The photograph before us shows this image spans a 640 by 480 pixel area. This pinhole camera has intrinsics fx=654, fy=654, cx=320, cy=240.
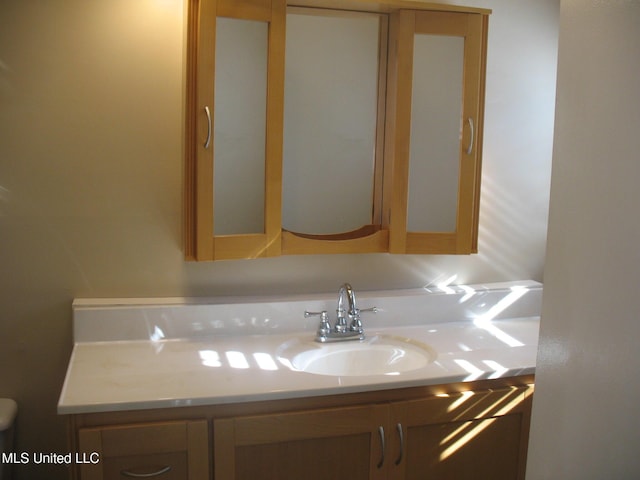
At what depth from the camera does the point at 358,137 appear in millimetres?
2248

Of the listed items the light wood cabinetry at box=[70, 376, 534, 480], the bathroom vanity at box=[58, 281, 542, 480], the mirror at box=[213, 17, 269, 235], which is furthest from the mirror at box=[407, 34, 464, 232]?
the light wood cabinetry at box=[70, 376, 534, 480]

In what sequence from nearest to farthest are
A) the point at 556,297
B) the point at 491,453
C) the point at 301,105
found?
the point at 556,297 → the point at 491,453 → the point at 301,105

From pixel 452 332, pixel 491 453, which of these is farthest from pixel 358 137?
pixel 491 453

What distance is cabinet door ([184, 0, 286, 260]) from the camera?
6.40 feet

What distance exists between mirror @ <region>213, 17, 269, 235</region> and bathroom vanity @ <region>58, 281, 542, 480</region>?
32 cm

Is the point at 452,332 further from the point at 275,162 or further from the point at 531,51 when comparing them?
the point at 531,51

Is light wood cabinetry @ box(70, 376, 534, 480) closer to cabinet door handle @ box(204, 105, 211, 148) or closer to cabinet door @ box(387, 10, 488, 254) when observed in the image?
cabinet door @ box(387, 10, 488, 254)

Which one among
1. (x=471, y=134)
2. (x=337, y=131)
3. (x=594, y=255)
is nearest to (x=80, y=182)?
(x=337, y=131)

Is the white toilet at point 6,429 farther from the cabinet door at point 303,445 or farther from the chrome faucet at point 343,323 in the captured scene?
the chrome faucet at point 343,323

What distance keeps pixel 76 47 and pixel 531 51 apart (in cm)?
160

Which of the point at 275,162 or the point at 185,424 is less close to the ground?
the point at 275,162

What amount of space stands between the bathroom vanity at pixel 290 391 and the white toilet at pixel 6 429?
286 millimetres

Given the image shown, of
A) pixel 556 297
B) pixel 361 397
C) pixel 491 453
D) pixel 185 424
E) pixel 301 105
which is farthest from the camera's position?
pixel 301 105

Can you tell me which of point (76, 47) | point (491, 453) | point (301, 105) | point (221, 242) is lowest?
point (491, 453)
